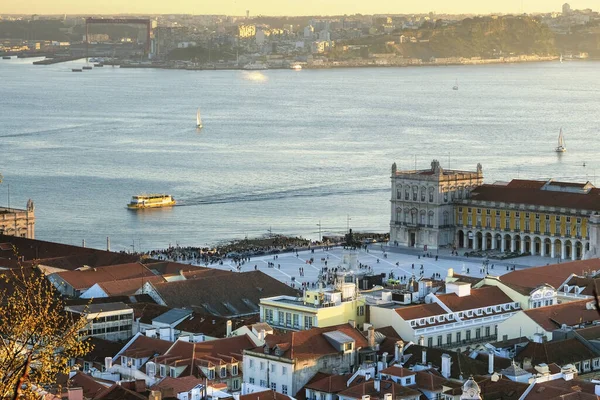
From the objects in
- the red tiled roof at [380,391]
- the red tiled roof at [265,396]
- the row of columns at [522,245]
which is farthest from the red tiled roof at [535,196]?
the red tiled roof at [265,396]

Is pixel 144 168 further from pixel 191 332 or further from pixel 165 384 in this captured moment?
pixel 165 384

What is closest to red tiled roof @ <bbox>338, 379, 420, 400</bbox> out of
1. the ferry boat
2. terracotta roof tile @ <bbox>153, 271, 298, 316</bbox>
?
terracotta roof tile @ <bbox>153, 271, 298, 316</bbox>

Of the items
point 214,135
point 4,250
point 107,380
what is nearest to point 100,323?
point 107,380

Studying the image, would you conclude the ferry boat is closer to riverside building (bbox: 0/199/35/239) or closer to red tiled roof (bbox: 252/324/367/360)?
riverside building (bbox: 0/199/35/239)

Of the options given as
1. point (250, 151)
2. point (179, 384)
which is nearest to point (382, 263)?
point (179, 384)

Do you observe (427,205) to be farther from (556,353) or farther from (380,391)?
(380,391)
